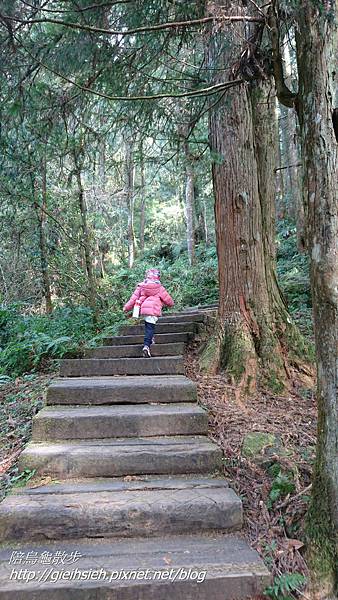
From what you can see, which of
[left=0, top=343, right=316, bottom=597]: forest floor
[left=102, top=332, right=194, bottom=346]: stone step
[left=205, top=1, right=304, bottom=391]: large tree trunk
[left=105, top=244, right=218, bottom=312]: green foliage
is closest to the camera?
[left=0, top=343, right=316, bottom=597]: forest floor

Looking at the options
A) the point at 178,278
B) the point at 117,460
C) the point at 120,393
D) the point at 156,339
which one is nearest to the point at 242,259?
the point at 156,339

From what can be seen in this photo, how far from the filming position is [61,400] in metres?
4.93

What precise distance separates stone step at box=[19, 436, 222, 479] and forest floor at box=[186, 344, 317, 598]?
0.30 m

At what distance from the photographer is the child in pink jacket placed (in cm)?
650

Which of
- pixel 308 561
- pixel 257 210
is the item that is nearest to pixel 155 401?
pixel 308 561

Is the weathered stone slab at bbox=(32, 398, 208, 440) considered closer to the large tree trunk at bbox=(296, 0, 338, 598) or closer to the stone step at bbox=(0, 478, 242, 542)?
the stone step at bbox=(0, 478, 242, 542)

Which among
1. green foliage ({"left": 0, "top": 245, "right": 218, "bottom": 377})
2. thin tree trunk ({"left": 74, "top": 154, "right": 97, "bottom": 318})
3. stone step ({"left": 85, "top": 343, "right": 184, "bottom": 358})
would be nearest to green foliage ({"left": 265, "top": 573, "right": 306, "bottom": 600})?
stone step ({"left": 85, "top": 343, "right": 184, "bottom": 358})

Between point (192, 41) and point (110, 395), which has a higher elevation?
point (192, 41)

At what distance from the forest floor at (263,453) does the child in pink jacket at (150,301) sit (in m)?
0.77

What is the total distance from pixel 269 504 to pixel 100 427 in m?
1.79

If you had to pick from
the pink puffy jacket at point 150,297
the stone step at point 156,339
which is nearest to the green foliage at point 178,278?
the stone step at point 156,339

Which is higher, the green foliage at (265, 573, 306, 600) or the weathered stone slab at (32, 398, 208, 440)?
the weathered stone slab at (32, 398, 208, 440)

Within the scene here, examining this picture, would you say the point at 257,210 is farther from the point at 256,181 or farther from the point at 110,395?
the point at 110,395

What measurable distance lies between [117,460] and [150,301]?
10.0 feet
